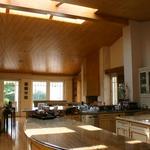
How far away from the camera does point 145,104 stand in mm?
6277

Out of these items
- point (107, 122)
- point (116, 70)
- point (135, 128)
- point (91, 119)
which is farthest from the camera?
point (116, 70)

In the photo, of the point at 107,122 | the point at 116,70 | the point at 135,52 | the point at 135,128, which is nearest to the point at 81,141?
the point at 135,128

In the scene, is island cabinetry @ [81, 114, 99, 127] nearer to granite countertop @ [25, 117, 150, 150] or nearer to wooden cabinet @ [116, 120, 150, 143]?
wooden cabinet @ [116, 120, 150, 143]

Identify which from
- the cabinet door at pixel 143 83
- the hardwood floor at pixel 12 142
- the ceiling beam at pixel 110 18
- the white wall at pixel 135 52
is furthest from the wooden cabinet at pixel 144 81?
the hardwood floor at pixel 12 142

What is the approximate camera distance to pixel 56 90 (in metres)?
13.8

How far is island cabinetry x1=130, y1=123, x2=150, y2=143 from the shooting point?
3.31 m

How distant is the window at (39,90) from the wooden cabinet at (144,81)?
25.7 feet

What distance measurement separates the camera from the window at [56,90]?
44.7 feet

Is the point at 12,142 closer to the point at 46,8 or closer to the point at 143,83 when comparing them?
the point at 46,8

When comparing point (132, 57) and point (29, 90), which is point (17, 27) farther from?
point (29, 90)

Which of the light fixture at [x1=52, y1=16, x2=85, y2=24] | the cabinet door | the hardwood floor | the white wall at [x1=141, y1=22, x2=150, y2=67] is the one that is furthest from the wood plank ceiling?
the hardwood floor

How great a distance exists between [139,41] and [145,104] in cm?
184

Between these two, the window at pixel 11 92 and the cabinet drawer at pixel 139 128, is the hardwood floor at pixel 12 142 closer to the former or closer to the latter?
the cabinet drawer at pixel 139 128

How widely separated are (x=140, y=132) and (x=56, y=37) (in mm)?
5358
